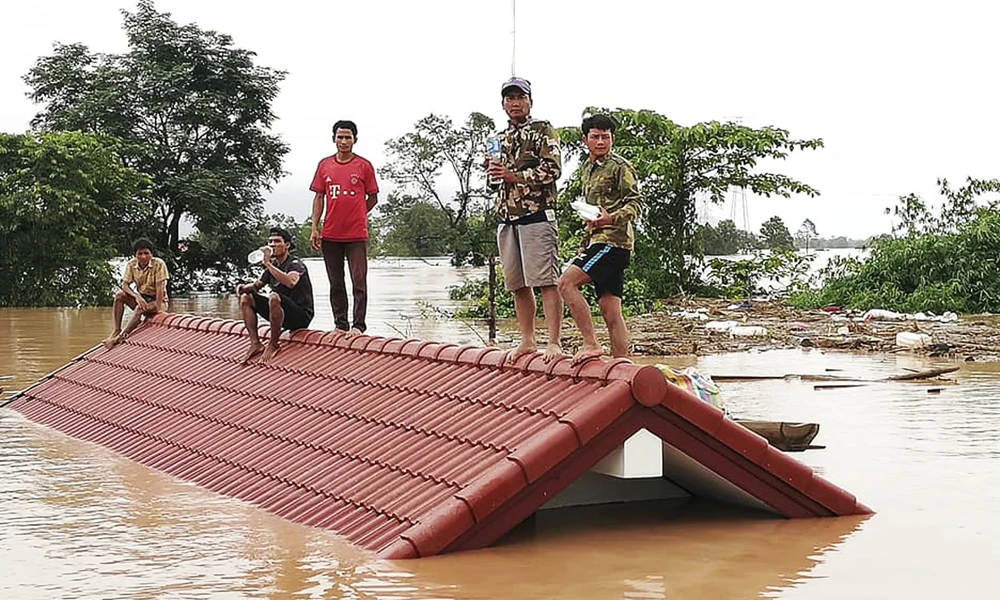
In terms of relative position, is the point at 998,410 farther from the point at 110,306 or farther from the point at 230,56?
the point at 230,56

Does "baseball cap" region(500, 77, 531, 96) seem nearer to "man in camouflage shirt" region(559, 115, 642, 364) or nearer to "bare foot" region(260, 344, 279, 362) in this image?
"man in camouflage shirt" region(559, 115, 642, 364)

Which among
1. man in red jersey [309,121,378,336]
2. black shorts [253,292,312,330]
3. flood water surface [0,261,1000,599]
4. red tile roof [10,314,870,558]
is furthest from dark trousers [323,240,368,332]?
flood water surface [0,261,1000,599]

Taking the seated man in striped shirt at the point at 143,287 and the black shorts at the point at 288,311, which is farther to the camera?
the seated man in striped shirt at the point at 143,287

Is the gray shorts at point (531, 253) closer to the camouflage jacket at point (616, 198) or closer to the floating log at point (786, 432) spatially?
the camouflage jacket at point (616, 198)

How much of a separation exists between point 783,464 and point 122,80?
120ft

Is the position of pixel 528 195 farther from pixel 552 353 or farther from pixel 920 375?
pixel 920 375

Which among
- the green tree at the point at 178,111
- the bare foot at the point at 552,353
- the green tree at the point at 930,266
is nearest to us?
the bare foot at the point at 552,353

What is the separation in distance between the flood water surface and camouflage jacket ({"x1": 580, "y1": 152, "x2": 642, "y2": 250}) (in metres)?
1.67

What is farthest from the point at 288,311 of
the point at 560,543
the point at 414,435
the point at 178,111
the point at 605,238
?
the point at 178,111

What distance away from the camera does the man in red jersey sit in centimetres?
1132

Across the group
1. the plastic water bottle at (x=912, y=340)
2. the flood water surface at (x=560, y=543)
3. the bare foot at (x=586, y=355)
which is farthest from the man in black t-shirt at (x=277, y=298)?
the plastic water bottle at (x=912, y=340)

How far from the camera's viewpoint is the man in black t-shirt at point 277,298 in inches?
→ 425

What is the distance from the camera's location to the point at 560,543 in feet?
23.7

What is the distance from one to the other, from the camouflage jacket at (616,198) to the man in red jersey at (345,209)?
3.59m
